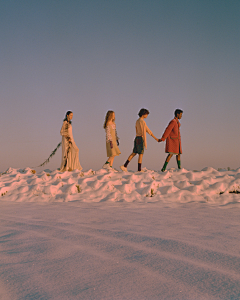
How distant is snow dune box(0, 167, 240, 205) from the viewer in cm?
526

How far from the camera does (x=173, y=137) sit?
875 centimetres

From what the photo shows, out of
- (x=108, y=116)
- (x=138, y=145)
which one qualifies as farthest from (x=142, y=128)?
(x=108, y=116)

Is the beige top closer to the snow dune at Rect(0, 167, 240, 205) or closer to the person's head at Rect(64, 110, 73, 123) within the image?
the snow dune at Rect(0, 167, 240, 205)

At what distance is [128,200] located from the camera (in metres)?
5.07

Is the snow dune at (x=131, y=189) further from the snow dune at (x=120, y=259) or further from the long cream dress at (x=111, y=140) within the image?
the snow dune at (x=120, y=259)

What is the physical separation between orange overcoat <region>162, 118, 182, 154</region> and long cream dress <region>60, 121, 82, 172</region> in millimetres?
3457

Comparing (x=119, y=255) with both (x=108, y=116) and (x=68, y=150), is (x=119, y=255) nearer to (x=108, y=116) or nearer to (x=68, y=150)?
(x=108, y=116)

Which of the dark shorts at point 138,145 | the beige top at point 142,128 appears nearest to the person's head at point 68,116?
the beige top at point 142,128

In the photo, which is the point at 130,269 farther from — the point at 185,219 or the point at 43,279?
the point at 185,219

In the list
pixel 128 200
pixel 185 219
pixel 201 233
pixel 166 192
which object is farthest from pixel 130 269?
pixel 166 192

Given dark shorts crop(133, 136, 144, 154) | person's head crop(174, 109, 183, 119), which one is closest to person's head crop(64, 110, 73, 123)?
dark shorts crop(133, 136, 144, 154)

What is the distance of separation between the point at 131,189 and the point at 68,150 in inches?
174

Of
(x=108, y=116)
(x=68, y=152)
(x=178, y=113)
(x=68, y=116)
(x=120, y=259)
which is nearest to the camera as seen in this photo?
(x=120, y=259)

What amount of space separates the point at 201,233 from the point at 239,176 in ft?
17.3
